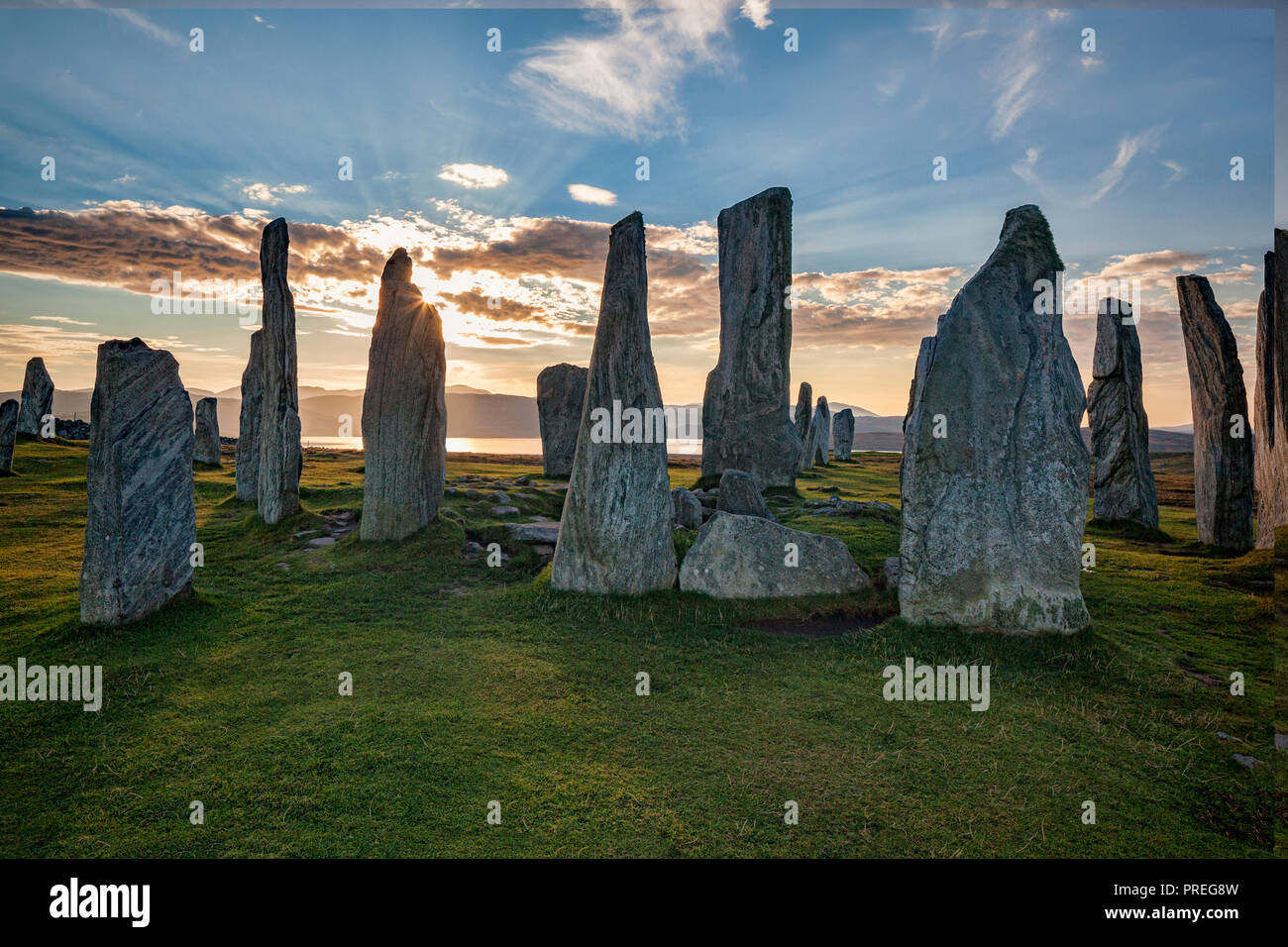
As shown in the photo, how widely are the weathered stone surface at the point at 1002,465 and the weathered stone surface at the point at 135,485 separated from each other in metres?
8.91

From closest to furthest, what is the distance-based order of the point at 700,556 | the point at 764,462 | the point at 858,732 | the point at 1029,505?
the point at 858,732
the point at 1029,505
the point at 700,556
the point at 764,462

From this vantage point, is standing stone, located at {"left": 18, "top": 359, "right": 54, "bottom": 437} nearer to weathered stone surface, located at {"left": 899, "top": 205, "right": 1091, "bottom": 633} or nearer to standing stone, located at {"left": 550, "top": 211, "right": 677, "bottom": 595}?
standing stone, located at {"left": 550, "top": 211, "right": 677, "bottom": 595}

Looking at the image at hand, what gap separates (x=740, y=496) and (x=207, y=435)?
78.2 feet

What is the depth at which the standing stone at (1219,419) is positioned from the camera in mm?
12266

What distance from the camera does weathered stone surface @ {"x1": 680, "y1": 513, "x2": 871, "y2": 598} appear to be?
907cm

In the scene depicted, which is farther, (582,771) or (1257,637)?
(1257,637)

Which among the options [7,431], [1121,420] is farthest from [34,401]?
[1121,420]

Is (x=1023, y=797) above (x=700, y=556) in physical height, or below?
below

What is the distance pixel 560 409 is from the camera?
2255cm

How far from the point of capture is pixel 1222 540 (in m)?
12.6

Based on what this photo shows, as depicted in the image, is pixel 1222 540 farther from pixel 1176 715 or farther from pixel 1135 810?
pixel 1135 810

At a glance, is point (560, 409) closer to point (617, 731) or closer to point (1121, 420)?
point (1121, 420)
